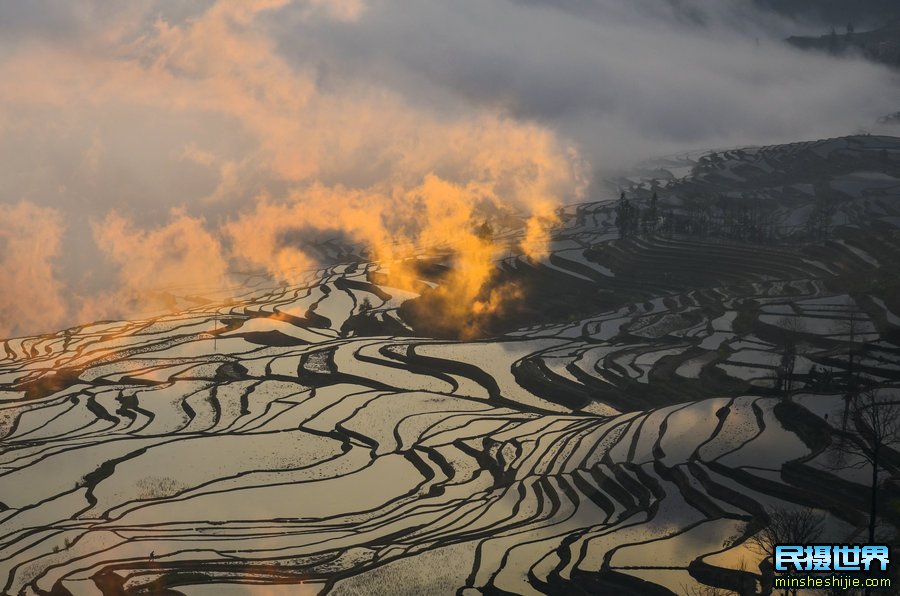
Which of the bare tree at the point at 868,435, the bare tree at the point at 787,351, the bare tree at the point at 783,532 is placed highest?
the bare tree at the point at 787,351

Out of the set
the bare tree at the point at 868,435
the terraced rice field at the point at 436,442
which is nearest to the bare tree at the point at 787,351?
the terraced rice field at the point at 436,442

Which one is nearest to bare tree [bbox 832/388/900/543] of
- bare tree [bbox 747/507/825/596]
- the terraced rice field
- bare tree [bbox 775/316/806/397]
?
the terraced rice field

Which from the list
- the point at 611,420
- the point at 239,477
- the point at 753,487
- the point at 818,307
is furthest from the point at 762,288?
the point at 239,477

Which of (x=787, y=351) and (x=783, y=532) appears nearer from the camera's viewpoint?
(x=783, y=532)

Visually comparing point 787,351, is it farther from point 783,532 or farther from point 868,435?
point 783,532

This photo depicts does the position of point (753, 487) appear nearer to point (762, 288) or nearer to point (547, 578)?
point (547, 578)

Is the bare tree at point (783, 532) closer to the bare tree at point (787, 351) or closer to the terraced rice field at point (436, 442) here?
the terraced rice field at point (436, 442)

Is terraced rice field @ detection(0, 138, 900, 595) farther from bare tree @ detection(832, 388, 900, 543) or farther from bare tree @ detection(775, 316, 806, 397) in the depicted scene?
bare tree @ detection(832, 388, 900, 543)

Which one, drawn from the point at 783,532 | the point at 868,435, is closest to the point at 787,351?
the point at 868,435
